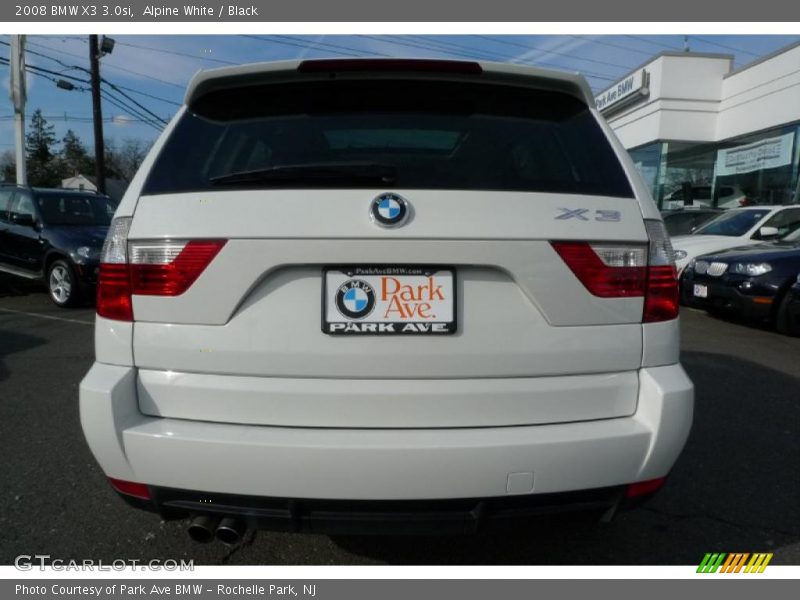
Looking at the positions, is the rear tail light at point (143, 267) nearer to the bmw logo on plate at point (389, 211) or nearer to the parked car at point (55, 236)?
the bmw logo on plate at point (389, 211)

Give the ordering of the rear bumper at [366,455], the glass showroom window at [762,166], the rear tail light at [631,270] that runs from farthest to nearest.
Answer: the glass showroom window at [762,166] < the rear tail light at [631,270] < the rear bumper at [366,455]

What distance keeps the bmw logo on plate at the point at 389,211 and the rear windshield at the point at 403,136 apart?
0.46 feet

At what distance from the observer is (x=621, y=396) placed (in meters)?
1.89

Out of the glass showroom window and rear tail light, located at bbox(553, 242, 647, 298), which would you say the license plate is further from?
the glass showroom window

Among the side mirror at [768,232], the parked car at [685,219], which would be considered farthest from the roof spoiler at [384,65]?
the parked car at [685,219]

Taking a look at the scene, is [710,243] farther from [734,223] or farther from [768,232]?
[734,223]

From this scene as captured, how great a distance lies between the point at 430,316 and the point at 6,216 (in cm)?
1012

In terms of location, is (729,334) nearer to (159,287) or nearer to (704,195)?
(159,287)

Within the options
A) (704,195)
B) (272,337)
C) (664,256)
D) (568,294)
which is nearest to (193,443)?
(272,337)

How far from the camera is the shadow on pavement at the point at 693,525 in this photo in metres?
2.45

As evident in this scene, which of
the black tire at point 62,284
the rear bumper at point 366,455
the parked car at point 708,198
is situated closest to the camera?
the rear bumper at point 366,455

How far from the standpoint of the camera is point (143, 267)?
6.11 ft

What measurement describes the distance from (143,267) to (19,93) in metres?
17.2

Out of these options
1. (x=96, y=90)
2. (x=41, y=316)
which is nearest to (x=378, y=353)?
(x=41, y=316)
